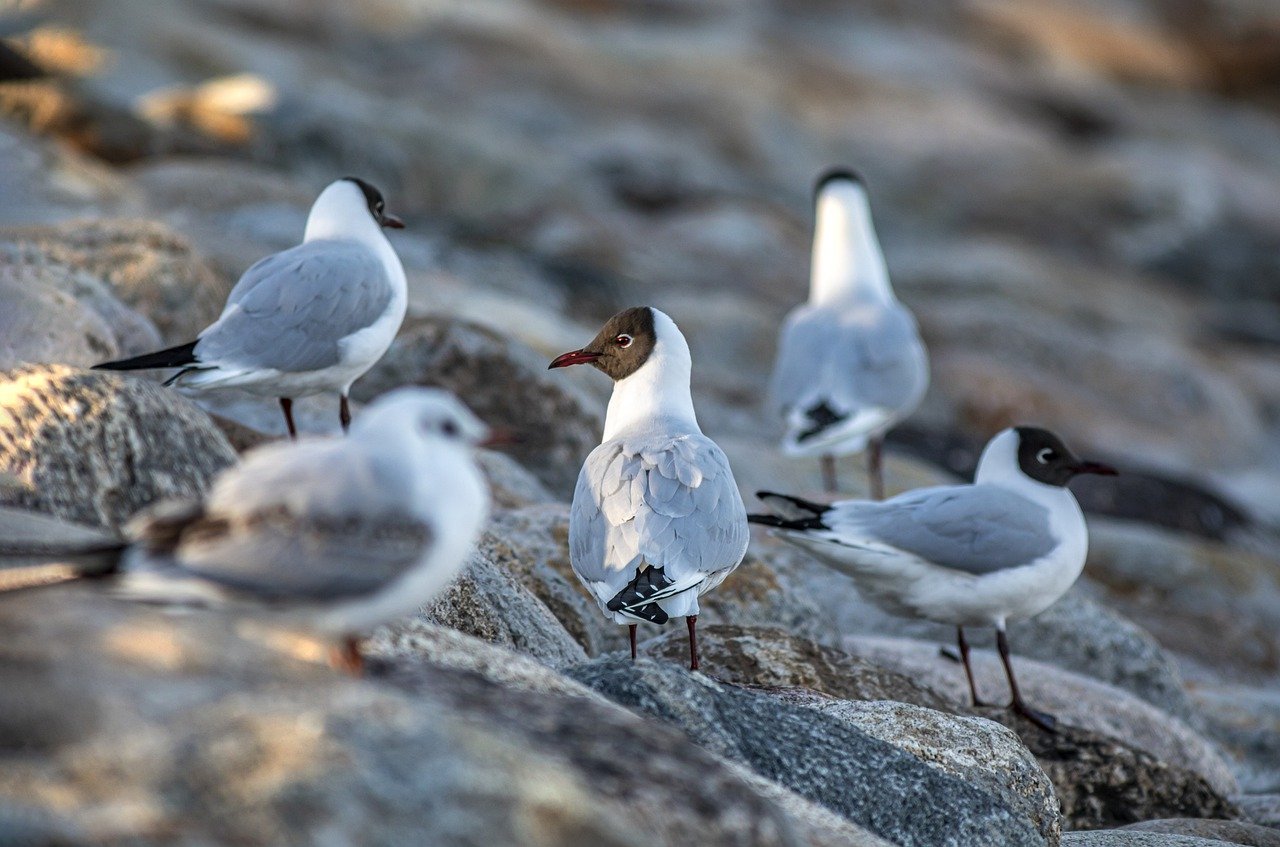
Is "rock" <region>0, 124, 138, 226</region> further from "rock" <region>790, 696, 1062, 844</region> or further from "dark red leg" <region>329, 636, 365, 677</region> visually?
"dark red leg" <region>329, 636, 365, 677</region>

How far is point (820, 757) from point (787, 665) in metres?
1.51

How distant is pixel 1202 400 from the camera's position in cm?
1959

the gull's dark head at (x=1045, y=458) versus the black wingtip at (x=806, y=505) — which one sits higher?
the gull's dark head at (x=1045, y=458)

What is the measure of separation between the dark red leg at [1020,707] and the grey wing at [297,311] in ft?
11.4

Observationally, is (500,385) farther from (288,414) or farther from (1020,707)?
(1020,707)

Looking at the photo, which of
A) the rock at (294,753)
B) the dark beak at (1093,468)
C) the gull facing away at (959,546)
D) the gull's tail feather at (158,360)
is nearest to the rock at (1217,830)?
the gull facing away at (959,546)

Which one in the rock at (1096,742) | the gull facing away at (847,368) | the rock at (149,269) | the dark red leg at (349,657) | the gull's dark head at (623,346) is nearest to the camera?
the dark red leg at (349,657)

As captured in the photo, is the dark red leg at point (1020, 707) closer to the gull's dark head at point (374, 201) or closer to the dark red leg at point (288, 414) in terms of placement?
the dark red leg at point (288, 414)

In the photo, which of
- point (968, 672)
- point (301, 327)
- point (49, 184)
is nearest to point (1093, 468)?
point (968, 672)

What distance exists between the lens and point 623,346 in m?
7.70

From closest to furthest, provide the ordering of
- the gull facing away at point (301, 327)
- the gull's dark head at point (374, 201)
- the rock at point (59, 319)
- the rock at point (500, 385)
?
the gull facing away at point (301, 327) → the rock at point (59, 319) → the gull's dark head at point (374, 201) → the rock at point (500, 385)

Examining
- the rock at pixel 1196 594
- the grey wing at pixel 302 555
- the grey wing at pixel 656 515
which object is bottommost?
the rock at pixel 1196 594

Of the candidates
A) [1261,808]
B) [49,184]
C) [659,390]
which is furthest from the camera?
[49,184]

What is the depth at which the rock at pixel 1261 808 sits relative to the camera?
7902 millimetres
